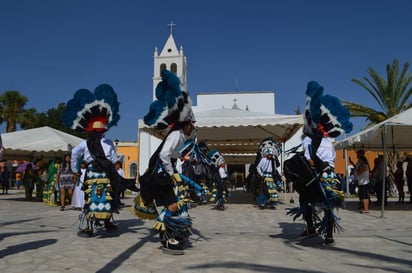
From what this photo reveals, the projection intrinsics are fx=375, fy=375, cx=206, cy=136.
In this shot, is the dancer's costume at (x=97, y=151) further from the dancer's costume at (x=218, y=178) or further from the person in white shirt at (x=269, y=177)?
the person in white shirt at (x=269, y=177)

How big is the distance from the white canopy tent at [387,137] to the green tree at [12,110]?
34.6 meters

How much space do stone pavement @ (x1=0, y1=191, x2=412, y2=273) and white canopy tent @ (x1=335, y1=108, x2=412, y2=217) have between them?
264 centimetres

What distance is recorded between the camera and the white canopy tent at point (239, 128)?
37.4ft

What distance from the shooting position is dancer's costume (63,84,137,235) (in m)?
5.91

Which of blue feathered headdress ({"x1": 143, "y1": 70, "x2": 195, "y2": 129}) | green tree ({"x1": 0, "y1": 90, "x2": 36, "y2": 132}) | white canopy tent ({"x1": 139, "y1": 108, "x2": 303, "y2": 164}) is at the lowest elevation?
blue feathered headdress ({"x1": 143, "y1": 70, "x2": 195, "y2": 129})

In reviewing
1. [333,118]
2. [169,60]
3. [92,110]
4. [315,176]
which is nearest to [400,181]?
[333,118]

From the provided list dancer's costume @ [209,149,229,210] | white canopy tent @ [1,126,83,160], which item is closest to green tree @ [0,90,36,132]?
white canopy tent @ [1,126,83,160]

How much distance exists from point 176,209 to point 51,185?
893 cm

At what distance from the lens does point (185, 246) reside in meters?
5.22

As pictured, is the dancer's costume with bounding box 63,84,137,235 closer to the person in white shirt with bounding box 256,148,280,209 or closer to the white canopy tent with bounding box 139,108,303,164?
the white canopy tent with bounding box 139,108,303,164

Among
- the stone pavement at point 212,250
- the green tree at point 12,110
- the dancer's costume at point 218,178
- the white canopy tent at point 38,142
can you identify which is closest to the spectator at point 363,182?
the stone pavement at point 212,250

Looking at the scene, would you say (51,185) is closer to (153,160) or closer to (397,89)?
(153,160)

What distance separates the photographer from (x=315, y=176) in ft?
17.5

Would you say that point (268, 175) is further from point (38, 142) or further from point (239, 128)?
point (38, 142)
